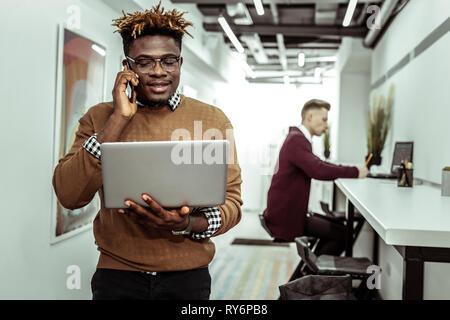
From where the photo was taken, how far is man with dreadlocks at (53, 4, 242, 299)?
4.25ft

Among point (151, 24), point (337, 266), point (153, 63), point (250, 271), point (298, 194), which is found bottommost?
point (250, 271)

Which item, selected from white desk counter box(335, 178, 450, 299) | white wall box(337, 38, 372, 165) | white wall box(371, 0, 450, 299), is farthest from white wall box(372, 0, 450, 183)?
white wall box(337, 38, 372, 165)

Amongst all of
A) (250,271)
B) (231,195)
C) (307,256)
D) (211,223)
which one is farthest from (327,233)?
(211,223)

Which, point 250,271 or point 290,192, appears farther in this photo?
point 250,271

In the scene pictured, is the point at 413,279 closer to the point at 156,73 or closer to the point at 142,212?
the point at 142,212

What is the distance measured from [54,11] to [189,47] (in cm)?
246

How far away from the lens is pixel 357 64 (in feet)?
21.8

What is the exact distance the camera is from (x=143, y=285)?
134 centimetres

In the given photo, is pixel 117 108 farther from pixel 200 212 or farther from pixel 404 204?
pixel 404 204

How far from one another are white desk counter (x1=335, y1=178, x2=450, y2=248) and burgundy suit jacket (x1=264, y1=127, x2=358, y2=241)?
715mm

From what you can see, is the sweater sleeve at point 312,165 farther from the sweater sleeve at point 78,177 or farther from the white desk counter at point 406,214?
the sweater sleeve at point 78,177

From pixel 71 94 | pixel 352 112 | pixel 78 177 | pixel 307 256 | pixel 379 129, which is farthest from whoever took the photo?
pixel 352 112

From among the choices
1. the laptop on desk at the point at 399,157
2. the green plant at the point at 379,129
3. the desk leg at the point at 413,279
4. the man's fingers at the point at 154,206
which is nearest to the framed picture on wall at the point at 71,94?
the man's fingers at the point at 154,206

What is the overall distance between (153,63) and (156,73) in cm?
4
